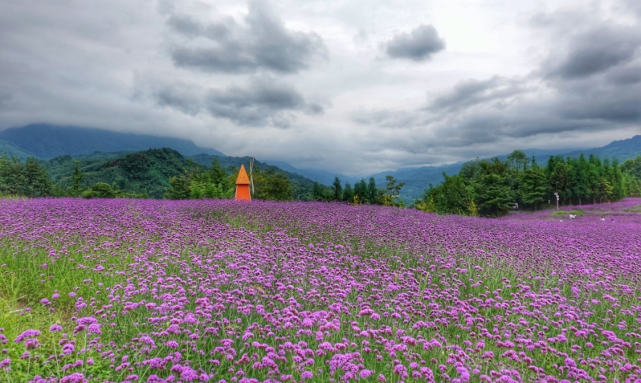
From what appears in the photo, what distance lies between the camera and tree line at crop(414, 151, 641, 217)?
40625 mm


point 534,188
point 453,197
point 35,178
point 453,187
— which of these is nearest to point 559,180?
point 534,188

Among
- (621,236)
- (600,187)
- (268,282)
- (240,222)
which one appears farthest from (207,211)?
(600,187)

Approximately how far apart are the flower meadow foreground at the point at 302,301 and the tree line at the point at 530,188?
103 ft

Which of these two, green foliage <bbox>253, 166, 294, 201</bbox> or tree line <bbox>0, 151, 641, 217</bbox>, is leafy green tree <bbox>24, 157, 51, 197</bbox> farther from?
green foliage <bbox>253, 166, 294, 201</bbox>

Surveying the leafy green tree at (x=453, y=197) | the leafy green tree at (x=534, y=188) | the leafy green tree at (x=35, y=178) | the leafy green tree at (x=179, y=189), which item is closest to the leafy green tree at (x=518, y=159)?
the leafy green tree at (x=534, y=188)

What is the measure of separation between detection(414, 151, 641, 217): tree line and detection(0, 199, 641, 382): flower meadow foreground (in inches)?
1236

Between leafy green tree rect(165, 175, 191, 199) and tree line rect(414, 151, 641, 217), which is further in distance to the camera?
tree line rect(414, 151, 641, 217)

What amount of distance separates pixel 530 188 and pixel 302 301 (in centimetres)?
5604

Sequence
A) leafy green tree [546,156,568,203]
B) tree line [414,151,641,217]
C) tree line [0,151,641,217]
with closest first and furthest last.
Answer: tree line [0,151,641,217] → tree line [414,151,641,217] → leafy green tree [546,156,568,203]

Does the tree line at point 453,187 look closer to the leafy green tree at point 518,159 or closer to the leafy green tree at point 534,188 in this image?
the leafy green tree at point 534,188

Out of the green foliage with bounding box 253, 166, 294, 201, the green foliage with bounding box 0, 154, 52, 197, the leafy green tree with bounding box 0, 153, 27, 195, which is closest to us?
the green foliage with bounding box 253, 166, 294, 201

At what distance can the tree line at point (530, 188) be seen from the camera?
40.6 metres

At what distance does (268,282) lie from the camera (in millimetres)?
4195

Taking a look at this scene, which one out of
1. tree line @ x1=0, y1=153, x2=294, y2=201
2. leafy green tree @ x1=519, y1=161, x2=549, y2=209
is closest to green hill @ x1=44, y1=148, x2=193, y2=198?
tree line @ x1=0, y1=153, x2=294, y2=201
